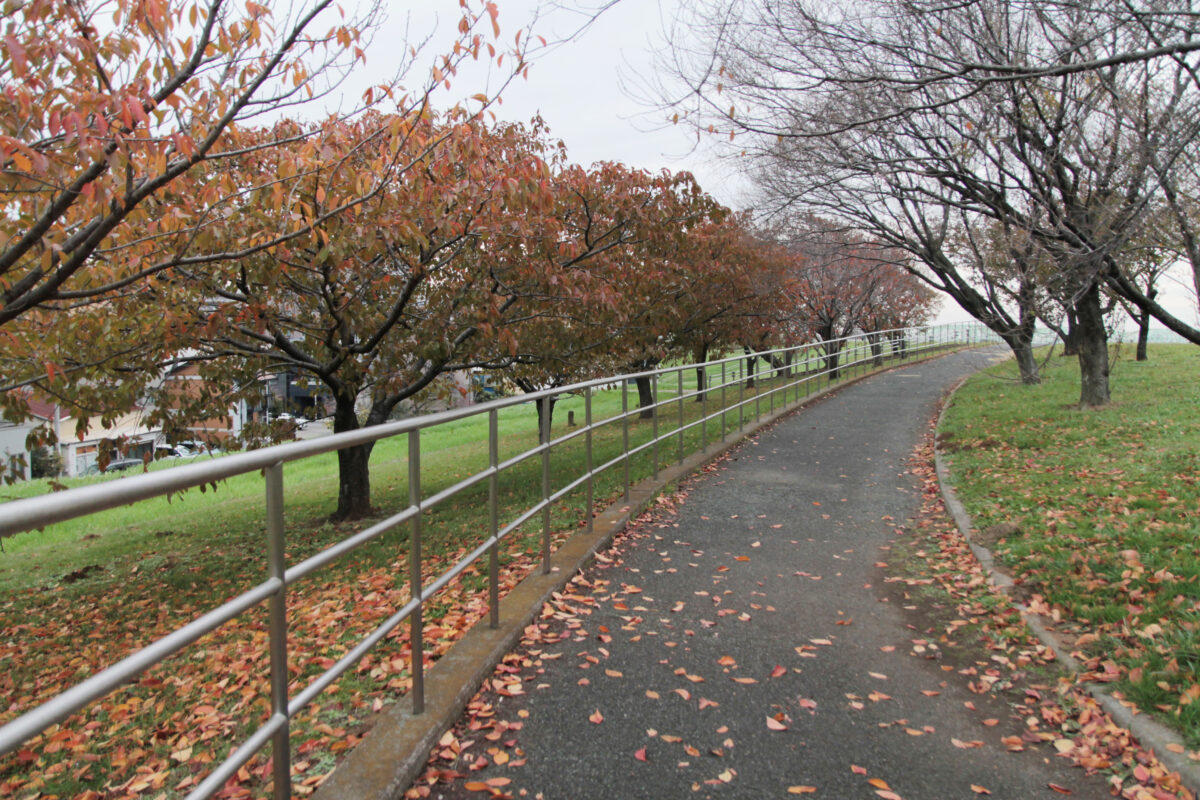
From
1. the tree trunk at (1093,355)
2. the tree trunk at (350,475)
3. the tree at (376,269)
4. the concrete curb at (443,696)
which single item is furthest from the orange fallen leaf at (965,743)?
the tree trunk at (1093,355)

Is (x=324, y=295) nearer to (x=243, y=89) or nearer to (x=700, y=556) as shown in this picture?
(x=243, y=89)

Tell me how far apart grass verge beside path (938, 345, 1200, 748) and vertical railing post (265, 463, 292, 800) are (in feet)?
10.3

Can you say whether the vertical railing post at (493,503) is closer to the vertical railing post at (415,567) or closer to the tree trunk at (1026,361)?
the vertical railing post at (415,567)

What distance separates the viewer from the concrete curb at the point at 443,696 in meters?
2.58

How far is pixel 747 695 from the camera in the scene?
3.46 metres

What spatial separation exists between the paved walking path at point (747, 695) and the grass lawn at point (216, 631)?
30.7 inches

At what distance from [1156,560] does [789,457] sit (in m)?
5.31

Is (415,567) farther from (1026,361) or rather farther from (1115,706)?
(1026,361)

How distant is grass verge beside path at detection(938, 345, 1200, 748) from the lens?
357cm

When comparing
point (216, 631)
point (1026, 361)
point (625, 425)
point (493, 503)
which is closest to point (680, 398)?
point (625, 425)

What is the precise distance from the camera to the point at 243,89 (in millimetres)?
4309

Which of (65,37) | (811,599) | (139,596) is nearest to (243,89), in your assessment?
(65,37)

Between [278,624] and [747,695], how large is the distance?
2.13m

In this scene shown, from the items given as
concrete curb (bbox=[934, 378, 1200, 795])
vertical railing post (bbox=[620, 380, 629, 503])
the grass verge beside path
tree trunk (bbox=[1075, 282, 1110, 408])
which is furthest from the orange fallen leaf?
tree trunk (bbox=[1075, 282, 1110, 408])
